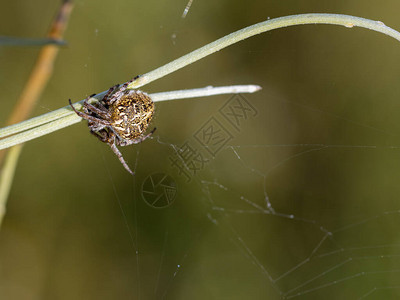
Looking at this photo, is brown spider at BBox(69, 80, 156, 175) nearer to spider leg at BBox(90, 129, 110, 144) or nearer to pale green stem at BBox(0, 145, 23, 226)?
spider leg at BBox(90, 129, 110, 144)

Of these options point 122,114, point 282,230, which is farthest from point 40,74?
point 282,230

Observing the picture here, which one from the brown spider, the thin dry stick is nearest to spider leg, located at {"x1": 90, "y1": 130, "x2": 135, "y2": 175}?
Answer: the brown spider

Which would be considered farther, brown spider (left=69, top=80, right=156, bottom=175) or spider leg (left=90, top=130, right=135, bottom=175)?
spider leg (left=90, top=130, right=135, bottom=175)

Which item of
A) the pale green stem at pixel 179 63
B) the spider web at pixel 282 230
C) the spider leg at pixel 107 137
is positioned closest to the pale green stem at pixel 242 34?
the pale green stem at pixel 179 63

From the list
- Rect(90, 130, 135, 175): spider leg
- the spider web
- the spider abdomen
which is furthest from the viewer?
the spider web

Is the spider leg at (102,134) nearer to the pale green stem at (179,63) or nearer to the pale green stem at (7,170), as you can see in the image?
the pale green stem at (7,170)

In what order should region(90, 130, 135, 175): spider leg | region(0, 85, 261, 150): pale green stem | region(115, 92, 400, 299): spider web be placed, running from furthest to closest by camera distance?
1. region(115, 92, 400, 299): spider web
2. region(90, 130, 135, 175): spider leg
3. region(0, 85, 261, 150): pale green stem

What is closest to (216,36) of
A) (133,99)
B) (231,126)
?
(231,126)
